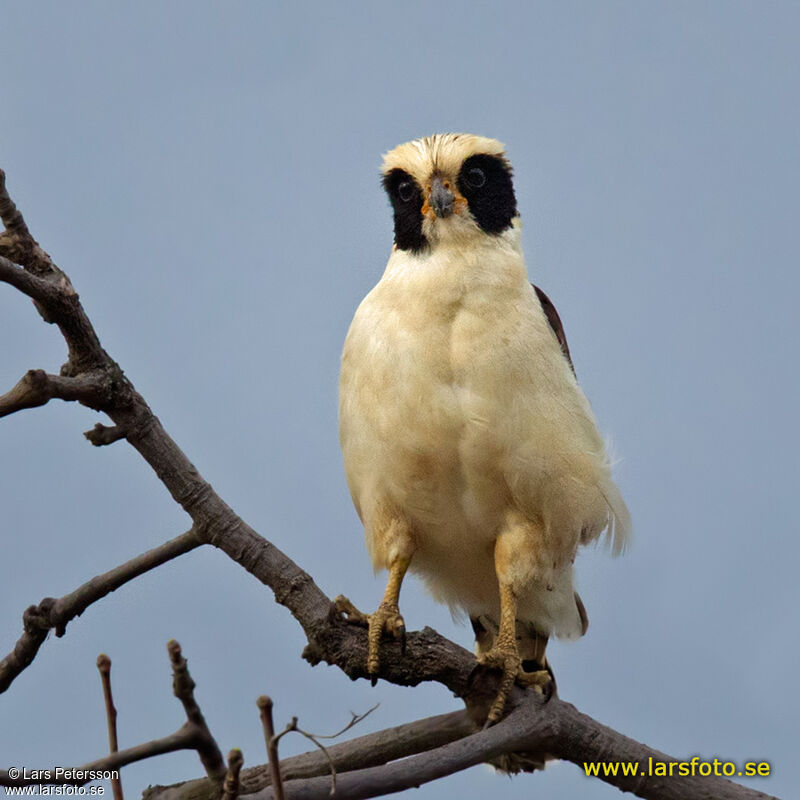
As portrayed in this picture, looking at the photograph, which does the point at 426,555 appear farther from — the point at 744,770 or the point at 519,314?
the point at 744,770

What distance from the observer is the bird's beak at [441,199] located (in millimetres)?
4512

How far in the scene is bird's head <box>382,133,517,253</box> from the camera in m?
4.54


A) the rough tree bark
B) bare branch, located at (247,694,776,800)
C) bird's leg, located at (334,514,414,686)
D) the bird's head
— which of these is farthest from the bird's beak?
bare branch, located at (247,694,776,800)

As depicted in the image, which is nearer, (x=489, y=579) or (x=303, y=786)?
(x=303, y=786)

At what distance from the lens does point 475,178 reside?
464cm

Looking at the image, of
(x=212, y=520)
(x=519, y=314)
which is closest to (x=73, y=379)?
(x=212, y=520)

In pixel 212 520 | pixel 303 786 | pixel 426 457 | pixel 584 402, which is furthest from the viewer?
pixel 584 402

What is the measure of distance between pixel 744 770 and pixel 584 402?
4.58ft

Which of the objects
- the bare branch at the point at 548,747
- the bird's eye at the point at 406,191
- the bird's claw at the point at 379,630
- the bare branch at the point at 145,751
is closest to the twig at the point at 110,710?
the bare branch at the point at 145,751

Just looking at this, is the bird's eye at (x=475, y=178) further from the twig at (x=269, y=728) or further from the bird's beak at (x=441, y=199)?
the twig at (x=269, y=728)

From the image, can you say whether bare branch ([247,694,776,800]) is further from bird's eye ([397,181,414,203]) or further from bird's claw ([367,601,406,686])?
bird's eye ([397,181,414,203])

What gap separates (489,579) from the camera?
4777mm

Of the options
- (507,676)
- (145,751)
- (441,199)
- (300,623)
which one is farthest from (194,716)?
(441,199)

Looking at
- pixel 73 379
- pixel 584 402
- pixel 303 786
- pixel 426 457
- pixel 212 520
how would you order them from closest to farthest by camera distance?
pixel 303 786
pixel 73 379
pixel 212 520
pixel 426 457
pixel 584 402
